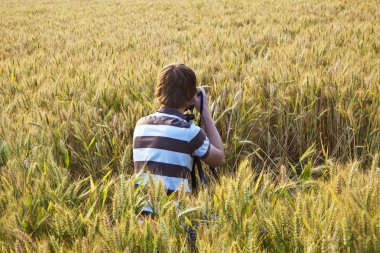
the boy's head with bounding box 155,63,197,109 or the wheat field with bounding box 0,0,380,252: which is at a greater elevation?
the boy's head with bounding box 155,63,197,109

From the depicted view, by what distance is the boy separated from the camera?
1670 mm

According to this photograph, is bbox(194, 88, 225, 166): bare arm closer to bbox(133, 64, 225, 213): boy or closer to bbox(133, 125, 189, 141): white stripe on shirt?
bbox(133, 64, 225, 213): boy

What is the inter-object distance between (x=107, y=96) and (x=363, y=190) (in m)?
1.68

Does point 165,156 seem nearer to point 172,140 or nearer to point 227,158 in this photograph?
point 172,140

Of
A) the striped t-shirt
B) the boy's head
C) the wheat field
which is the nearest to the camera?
the wheat field

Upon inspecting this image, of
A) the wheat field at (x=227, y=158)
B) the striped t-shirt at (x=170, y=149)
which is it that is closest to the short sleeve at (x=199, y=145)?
the striped t-shirt at (x=170, y=149)

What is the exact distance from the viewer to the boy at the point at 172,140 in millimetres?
1670

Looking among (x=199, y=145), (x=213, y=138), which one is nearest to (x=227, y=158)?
(x=213, y=138)

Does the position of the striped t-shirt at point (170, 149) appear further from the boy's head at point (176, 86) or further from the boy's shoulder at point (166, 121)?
the boy's head at point (176, 86)

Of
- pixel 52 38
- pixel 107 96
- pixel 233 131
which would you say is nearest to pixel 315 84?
pixel 233 131

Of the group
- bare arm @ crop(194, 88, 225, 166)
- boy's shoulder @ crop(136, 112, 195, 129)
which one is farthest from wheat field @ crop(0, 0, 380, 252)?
boy's shoulder @ crop(136, 112, 195, 129)

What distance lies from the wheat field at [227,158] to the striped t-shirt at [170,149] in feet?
0.36

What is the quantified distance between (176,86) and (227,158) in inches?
20.1

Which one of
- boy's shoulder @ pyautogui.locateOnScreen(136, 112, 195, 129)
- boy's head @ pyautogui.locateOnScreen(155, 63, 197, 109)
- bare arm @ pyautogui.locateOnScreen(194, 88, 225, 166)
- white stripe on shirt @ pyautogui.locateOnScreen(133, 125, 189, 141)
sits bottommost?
bare arm @ pyautogui.locateOnScreen(194, 88, 225, 166)
